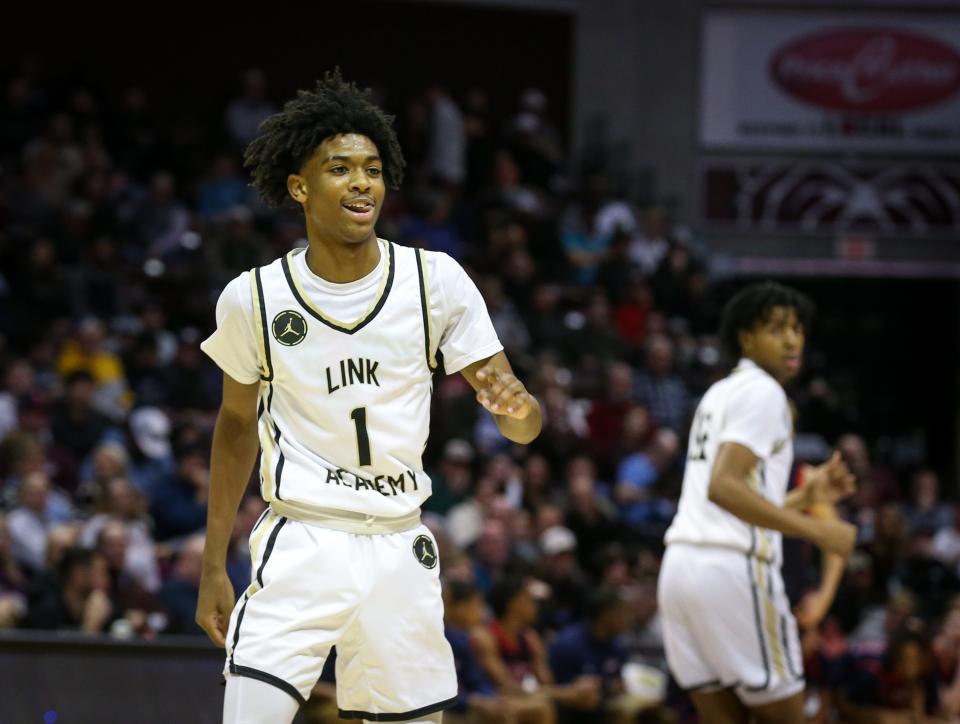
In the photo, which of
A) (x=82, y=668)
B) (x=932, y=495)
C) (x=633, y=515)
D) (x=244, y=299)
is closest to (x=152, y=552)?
(x=82, y=668)

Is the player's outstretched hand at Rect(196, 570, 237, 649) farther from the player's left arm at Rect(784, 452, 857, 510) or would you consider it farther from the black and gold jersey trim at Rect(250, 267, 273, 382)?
the player's left arm at Rect(784, 452, 857, 510)

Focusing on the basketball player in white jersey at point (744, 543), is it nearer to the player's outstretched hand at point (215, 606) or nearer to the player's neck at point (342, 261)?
the player's neck at point (342, 261)

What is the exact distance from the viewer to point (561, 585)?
9055 mm

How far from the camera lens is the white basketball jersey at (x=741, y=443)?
5066 mm

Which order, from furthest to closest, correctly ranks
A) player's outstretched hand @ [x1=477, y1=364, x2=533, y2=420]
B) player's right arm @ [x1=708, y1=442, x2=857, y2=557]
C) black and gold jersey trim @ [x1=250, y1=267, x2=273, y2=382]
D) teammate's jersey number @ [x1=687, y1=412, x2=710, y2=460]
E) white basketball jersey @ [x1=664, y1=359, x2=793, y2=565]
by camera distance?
1. teammate's jersey number @ [x1=687, y1=412, x2=710, y2=460]
2. white basketball jersey @ [x1=664, y1=359, x2=793, y2=565]
3. player's right arm @ [x1=708, y1=442, x2=857, y2=557]
4. black and gold jersey trim @ [x1=250, y1=267, x2=273, y2=382]
5. player's outstretched hand @ [x1=477, y1=364, x2=533, y2=420]

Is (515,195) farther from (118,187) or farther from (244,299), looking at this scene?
(244,299)

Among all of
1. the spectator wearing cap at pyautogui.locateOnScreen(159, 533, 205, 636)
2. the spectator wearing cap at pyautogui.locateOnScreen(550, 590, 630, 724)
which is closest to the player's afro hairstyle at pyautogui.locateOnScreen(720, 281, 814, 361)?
the spectator wearing cap at pyautogui.locateOnScreen(550, 590, 630, 724)

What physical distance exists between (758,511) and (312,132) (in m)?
1.97

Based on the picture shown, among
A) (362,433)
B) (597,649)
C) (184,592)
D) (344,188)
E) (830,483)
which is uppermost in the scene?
(344,188)

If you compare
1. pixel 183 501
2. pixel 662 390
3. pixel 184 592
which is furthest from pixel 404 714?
pixel 662 390

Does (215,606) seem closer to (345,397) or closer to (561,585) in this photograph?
(345,397)

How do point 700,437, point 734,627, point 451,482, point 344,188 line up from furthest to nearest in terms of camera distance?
point 451,482 → point 700,437 → point 734,627 → point 344,188

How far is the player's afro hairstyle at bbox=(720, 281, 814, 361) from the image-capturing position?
5328mm

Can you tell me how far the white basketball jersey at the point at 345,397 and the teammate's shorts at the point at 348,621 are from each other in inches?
4.2
